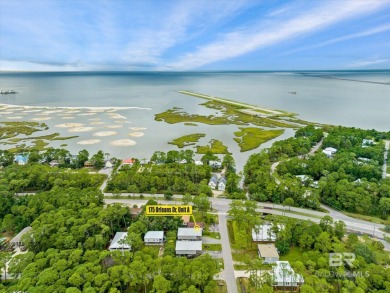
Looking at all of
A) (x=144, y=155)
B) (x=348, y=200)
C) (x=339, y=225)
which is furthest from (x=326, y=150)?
(x=144, y=155)

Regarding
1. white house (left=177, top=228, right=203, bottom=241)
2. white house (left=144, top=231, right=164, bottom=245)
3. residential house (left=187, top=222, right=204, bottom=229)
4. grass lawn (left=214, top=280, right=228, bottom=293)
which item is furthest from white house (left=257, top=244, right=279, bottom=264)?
white house (left=144, top=231, right=164, bottom=245)

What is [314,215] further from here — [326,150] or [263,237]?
[326,150]

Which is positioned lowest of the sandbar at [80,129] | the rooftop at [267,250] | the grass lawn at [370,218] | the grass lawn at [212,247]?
the sandbar at [80,129]

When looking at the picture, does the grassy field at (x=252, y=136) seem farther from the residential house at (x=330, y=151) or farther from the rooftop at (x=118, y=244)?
the rooftop at (x=118, y=244)

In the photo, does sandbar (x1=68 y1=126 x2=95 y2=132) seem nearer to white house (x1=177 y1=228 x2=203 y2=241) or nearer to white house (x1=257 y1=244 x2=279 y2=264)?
white house (x1=177 y1=228 x2=203 y2=241)

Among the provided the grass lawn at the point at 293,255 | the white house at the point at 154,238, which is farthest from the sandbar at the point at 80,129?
the grass lawn at the point at 293,255

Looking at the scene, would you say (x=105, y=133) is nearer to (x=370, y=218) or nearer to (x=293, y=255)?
(x=293, y=255)
